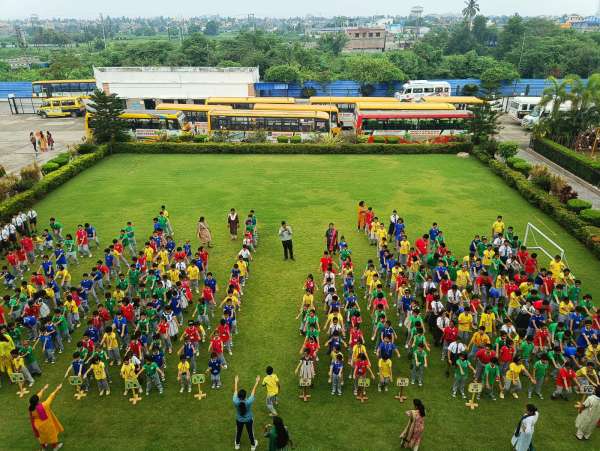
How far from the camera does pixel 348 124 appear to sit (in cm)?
3600

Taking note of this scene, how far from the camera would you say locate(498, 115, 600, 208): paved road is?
21156mm

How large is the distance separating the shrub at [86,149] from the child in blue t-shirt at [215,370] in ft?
70.9

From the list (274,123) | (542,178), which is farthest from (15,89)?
(542,178)

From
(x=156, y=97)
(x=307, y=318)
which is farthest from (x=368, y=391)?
(x=156, y=97)

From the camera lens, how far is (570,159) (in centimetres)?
2419

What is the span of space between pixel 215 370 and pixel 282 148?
20.4m

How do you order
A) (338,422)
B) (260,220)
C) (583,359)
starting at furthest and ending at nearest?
(260,220), (583,359), (338,422)

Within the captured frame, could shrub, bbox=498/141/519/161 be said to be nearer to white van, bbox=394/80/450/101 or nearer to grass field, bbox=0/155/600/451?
grass field, bbox=0/155/600/451

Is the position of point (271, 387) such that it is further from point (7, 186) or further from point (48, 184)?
point (48, 184)

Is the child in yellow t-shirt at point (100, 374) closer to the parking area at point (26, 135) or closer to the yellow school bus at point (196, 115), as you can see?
the parking area at point (26, 135)

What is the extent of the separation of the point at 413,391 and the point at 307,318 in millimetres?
2661

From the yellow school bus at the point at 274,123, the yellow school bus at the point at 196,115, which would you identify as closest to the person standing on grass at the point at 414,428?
the yellow school bus at the point at 274,123

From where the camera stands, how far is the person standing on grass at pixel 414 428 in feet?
24.7

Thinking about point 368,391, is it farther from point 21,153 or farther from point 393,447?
point 21,153
